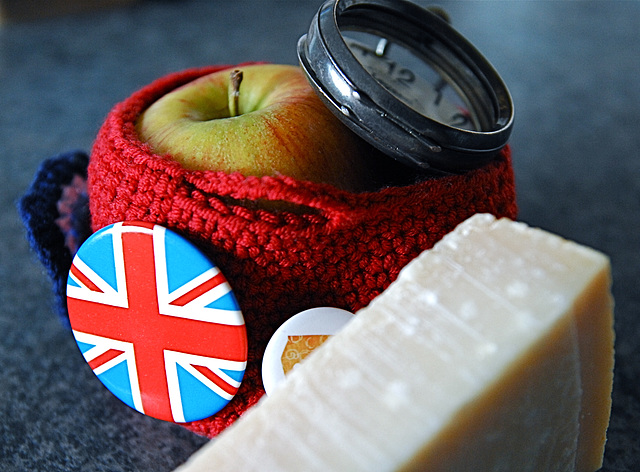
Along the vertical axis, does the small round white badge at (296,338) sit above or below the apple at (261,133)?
below

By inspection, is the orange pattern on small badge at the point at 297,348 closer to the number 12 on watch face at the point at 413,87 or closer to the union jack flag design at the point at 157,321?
the union jack flag design at the point at 157,321

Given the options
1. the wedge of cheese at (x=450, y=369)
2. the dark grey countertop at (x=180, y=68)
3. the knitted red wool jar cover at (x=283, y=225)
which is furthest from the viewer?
the dark grey countertop at (x=180, y=68)

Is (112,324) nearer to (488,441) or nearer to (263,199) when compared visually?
(263,199)

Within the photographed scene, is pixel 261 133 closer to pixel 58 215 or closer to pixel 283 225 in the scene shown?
pixel 283 225

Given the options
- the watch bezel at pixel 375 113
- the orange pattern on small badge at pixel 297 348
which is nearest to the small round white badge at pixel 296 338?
the orange pattern on small badge at pixel 297 348

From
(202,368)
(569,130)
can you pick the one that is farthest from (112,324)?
(569,130)

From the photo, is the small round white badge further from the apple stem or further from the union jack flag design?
the apple stem
